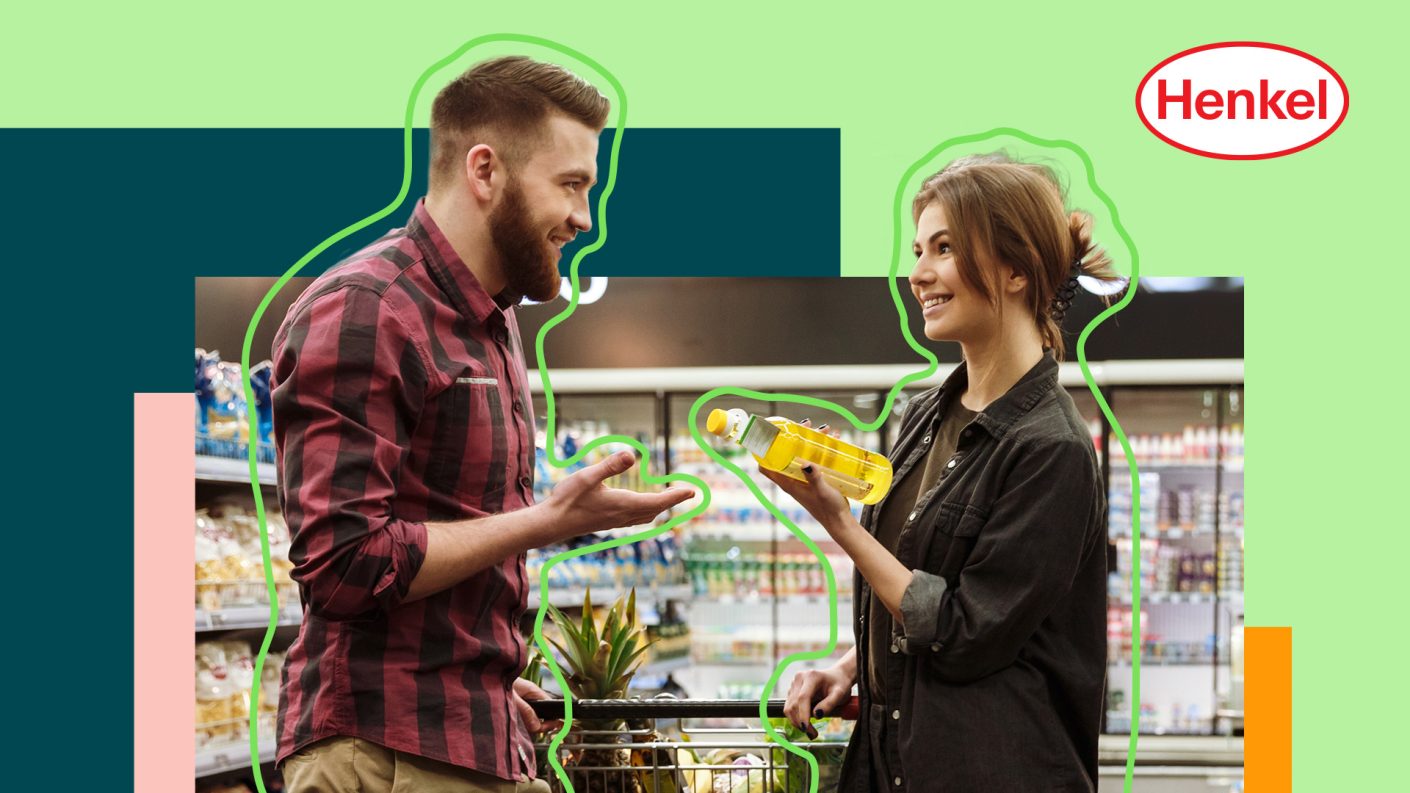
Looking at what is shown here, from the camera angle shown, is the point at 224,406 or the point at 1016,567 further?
the point at 224,406

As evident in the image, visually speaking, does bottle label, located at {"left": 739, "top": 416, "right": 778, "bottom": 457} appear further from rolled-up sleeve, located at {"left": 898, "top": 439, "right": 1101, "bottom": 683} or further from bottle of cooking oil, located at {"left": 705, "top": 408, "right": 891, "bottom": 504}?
rolled-up sleeve, located at {"left": 898, "top": 439, "right": 1101, "bottom": 683}

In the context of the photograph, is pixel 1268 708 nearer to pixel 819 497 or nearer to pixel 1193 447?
pixel 819 497

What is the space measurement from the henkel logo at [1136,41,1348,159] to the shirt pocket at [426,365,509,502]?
4.55 ft

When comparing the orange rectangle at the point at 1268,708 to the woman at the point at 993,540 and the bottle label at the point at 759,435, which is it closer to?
the woman at the point at 993,540

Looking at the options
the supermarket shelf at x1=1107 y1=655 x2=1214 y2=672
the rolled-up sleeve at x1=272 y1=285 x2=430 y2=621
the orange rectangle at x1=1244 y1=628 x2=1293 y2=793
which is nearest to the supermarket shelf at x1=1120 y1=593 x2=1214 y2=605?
the supermarket shelf at x1=1107 y1=655 x2=1214 y2=672

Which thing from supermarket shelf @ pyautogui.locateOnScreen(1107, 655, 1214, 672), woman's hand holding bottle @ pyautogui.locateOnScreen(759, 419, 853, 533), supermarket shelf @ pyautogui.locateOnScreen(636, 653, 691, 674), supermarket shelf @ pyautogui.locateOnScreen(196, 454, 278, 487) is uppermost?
woman's hand holding bottle @ pyautogui.locateOnScreen(759, 419, 853, 533)

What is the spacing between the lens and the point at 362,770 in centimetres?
170

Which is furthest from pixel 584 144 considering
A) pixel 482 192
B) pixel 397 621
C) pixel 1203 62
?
pixel 1203 62

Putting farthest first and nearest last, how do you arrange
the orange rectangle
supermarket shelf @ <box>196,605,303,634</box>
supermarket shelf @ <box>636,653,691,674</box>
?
supermarket shelf @ <box>636,653,691,674</box> → supermarket shelf @ <box>196,605,303,634</box> → the orange rectangle

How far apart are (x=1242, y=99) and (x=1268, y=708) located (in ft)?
4.15

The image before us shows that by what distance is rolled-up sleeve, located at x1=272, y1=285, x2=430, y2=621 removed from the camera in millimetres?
1572

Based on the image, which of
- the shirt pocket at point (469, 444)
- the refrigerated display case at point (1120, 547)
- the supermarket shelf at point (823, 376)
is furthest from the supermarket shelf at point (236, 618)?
the refrigerated display case at point (1120, 547)

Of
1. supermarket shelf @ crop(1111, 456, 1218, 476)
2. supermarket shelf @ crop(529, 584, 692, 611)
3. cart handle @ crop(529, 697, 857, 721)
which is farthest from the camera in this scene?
supermarket shelf @ crop(1111, 456, 1218, 476)

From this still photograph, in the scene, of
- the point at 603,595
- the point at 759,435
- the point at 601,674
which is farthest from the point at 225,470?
the point at 759,435
